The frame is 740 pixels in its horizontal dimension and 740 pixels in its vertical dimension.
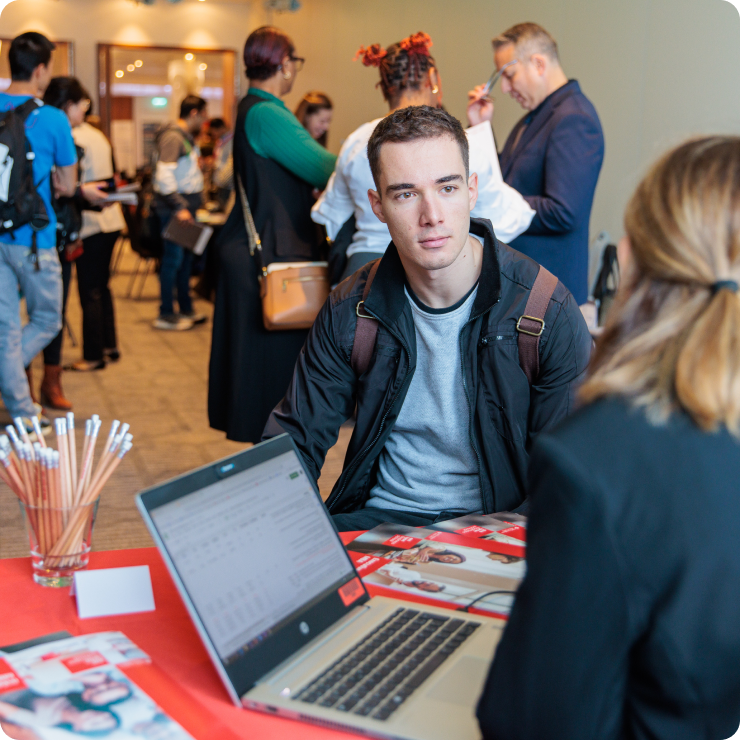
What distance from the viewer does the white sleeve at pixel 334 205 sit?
2846mm

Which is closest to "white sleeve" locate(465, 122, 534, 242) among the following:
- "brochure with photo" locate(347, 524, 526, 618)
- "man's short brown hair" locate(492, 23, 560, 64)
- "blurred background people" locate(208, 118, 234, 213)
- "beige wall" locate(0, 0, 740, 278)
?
"beige wall" locate(0, 0, 740, 278)

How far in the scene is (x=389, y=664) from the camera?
0.99 m

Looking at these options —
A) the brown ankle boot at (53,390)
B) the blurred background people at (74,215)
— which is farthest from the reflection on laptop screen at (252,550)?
the brown ankle boot at (53,390)

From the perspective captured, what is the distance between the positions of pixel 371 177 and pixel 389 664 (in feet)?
6.61

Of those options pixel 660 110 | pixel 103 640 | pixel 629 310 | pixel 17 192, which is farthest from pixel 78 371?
pixel 629 310

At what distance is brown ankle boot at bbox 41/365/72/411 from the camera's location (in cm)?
445

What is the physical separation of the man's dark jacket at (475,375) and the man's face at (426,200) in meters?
0.07

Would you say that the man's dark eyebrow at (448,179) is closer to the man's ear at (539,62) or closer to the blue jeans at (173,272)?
the man's ear at (539,62)

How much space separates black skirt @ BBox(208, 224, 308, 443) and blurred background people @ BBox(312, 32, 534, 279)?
1.30 feet

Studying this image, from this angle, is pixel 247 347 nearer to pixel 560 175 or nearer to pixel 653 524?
pixel 560 175

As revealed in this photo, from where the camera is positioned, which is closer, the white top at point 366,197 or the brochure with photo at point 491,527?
the brochure with photo at point 491,527

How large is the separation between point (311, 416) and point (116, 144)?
11.2 m

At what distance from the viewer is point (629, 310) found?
0.82 metres

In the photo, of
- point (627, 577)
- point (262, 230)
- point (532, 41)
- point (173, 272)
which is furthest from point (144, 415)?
point (627, 577)
